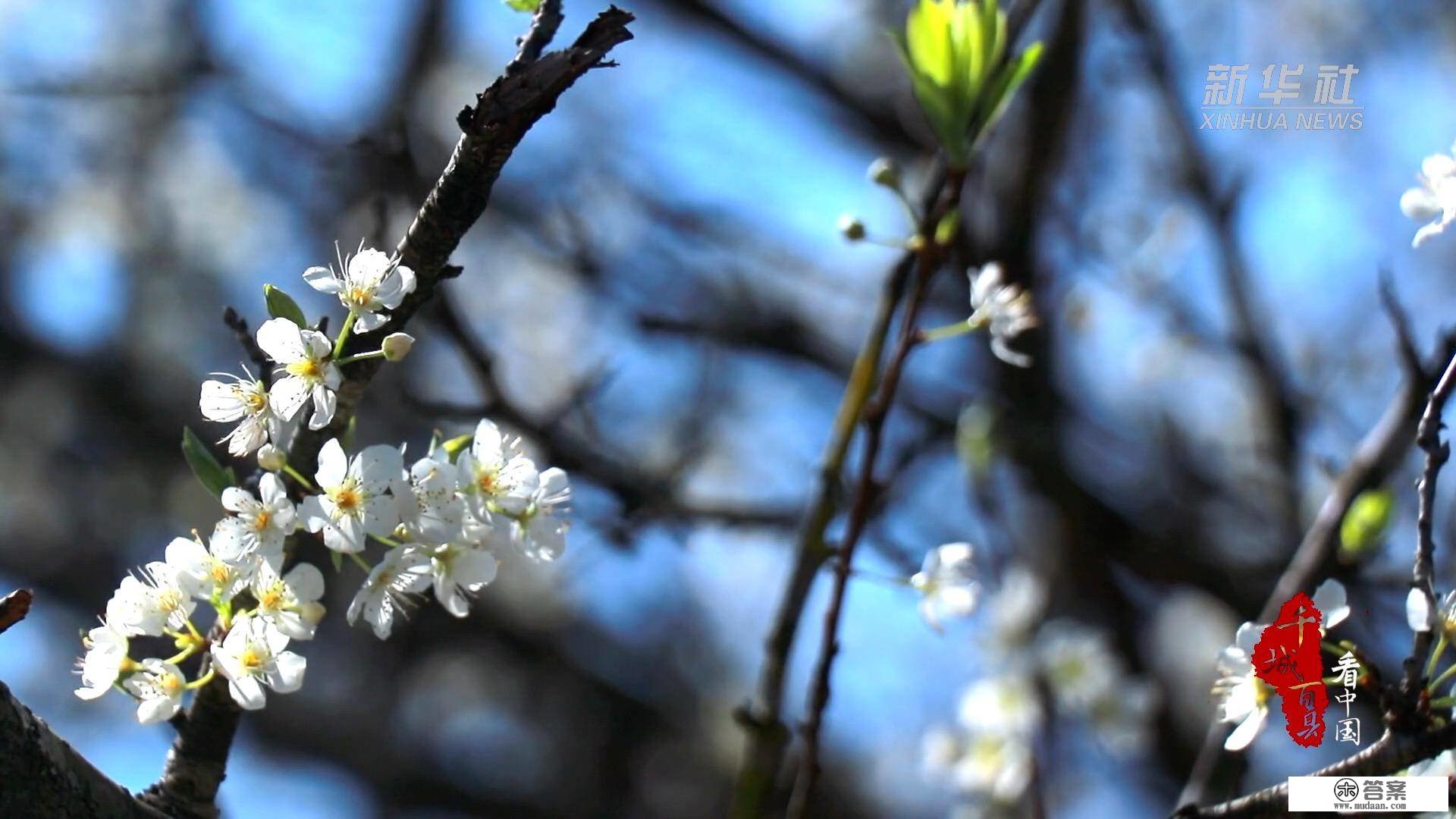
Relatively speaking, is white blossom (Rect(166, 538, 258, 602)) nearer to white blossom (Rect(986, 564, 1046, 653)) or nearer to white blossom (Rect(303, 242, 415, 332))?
white blossom (Rect(303, 242, 415, 332))

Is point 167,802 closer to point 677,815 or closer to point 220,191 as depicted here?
point 677,815

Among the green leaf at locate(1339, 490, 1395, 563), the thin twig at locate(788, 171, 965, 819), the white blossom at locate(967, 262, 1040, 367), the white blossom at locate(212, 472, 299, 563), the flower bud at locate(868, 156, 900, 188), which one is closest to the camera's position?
the white blossom at locate(212, 472, 299, 563)

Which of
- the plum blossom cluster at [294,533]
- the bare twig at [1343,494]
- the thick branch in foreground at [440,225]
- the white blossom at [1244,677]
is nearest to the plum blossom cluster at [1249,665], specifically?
the white blossom at [1244,677]

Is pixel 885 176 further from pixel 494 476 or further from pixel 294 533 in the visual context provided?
pixel 294 533

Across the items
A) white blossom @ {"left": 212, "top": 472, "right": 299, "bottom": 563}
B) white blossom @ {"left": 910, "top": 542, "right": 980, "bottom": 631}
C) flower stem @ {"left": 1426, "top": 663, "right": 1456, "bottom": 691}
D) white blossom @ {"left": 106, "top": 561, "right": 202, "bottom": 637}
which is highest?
white blossom @ {"left": 910, "top": 542, "right": 980, "bottom": 631}

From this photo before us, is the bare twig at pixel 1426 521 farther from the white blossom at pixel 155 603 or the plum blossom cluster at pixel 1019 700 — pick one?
the plum blossom cluster at pixel 1019 700

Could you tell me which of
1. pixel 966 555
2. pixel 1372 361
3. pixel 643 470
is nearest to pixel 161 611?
Result: pixel 966 555

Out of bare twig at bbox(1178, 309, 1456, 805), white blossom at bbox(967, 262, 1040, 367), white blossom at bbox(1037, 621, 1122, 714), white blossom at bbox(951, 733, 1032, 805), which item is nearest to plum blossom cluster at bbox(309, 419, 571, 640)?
white blossom at bbox(967, 262, 1040, 367)
